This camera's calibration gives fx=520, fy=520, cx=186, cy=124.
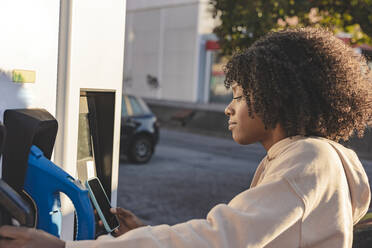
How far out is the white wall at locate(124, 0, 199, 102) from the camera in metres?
27.3

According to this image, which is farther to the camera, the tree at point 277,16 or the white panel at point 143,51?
the white panel at point 143,51

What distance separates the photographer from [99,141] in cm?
200

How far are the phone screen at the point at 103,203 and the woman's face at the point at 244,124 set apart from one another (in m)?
0.49

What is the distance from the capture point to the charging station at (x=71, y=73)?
147 centimetres

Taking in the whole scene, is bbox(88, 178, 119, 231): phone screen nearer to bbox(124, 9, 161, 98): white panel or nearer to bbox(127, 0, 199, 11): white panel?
bbox(127, 0, 199, 11): white panel

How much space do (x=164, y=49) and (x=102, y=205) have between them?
90.7 feet

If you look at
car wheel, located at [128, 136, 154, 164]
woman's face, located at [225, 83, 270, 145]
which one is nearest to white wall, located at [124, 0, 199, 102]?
car wheel, located at [128, 136, 154, 164]

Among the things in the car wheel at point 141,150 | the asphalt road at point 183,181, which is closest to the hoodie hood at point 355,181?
the asphalt road at point 183,181

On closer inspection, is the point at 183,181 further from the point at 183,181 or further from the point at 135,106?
→ the point at 135,106

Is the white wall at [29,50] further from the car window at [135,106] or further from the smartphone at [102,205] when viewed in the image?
the car window at [135,106]

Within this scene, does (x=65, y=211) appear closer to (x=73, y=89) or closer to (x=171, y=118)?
(x=73, y=89)

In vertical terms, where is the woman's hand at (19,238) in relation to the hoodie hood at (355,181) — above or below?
below

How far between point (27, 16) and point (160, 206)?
5.26 metres

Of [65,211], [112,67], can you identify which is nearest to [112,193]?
[65,211]
